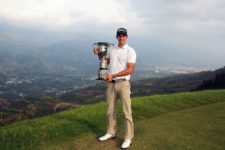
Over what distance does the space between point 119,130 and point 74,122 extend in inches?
82.1

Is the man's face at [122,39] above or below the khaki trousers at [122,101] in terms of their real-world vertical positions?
above

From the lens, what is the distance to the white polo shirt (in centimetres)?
916

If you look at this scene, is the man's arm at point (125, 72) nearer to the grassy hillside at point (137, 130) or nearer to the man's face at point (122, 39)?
the man's face at point (122, 39)

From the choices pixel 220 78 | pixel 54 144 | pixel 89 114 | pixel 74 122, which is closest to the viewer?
pixel 54 144

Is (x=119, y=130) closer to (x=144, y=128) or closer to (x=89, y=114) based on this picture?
(x=144, y=128)

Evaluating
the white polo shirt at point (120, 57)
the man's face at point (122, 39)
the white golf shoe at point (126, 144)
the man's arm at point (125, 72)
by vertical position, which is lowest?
the white golf shoe at point (126, 144)

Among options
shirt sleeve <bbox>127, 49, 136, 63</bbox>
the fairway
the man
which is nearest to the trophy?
the man

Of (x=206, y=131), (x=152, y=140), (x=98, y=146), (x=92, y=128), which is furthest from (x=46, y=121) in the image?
(x=206, y=131)

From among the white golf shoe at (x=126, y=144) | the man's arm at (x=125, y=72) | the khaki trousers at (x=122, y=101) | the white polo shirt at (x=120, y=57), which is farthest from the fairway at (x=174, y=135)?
the white polo shirt at (x=120, y=57)

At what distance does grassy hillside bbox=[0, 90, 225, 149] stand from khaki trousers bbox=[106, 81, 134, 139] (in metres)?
0.62

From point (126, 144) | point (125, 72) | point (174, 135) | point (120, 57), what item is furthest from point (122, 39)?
point (174, 135)

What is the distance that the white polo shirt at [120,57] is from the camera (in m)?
9.16

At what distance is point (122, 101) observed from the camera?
966 cm

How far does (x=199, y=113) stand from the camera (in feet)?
54.7
